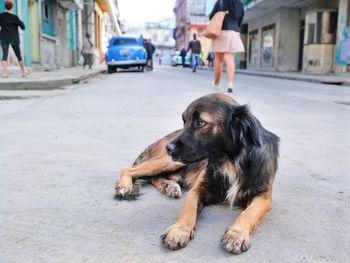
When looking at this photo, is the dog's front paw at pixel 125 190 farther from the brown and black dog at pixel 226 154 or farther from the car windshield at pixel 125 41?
the car windshield at pixel 125 41

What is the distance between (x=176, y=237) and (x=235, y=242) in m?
0.26

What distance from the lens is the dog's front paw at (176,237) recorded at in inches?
75.1

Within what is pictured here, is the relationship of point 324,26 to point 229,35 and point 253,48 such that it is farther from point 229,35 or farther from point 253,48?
point 229,35

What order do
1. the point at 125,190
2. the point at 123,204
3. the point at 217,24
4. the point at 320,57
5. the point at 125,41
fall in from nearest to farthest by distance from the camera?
the point at 123,204
the point at 125,190
the point at 217,24
the point at 320,57
the point at 125,41

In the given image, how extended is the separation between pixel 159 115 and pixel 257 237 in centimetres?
413

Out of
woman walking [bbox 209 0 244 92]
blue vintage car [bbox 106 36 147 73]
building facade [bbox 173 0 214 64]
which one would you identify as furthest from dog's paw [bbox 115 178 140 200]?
building facade [bbox 173 0 214 64]

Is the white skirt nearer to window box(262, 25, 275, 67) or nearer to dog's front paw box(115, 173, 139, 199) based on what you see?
dog's front paw box(115, 173, 139, 199)

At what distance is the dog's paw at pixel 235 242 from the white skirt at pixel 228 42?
744 centimetres

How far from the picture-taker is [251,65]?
36.5 meters

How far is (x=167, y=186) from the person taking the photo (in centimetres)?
278

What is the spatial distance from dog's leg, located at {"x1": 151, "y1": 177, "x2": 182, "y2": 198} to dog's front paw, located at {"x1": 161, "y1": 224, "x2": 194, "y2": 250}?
0.68 meters

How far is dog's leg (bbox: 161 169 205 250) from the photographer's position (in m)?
1.92

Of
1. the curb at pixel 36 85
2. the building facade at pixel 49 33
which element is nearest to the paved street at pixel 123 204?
the curb at pixel 36 85

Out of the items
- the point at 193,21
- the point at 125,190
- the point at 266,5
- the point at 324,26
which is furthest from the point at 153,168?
the point at 193,21
